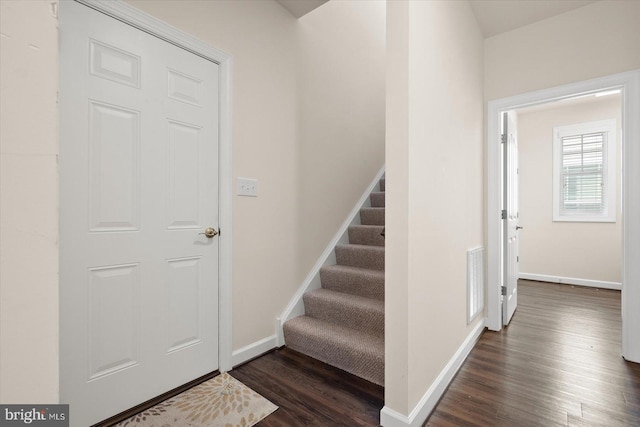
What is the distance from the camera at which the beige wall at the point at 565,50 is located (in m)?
2.14

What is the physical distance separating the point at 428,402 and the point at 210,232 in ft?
5.13

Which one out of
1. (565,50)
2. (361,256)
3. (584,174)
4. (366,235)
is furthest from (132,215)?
(584,174)

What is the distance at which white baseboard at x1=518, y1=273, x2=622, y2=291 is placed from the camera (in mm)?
4051

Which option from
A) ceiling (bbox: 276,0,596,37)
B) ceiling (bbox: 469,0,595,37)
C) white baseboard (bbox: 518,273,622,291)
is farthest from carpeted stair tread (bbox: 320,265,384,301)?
white baseboard (bbox: 518,273,622,291)

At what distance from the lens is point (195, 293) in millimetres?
1778

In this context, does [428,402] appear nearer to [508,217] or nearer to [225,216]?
[225,216]

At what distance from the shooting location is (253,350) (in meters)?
2.06

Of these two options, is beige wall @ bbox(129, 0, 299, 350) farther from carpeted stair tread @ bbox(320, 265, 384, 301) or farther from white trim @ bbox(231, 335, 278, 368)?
carpeted stair tread @ bbox(320, 265, 384, 301)

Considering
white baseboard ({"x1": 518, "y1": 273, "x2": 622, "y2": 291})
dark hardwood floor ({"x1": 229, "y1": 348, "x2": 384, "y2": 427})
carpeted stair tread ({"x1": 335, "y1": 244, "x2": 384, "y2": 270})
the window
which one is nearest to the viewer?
dark hardwood floor ({"x1": 229, "y1": 348, "x2": 384, "y2": 427})

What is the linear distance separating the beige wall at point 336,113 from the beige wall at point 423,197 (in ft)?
3.75

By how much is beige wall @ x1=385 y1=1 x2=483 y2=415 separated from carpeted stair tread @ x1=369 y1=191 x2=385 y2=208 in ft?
3.77

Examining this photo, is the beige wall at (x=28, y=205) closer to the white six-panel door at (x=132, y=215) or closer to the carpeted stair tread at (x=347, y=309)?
the white six-panel door at (x=132, y=215)

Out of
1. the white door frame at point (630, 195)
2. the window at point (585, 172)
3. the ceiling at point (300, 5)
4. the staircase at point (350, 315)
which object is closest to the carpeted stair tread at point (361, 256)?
the staircase at point (350, 315)

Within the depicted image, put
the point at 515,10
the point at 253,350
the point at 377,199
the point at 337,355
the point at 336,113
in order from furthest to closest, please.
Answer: the point at 377,199 < the point at 336,113 < the point at 515,10 < the point at 253,350 < the point at 337,355
